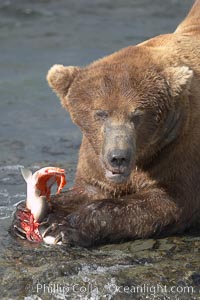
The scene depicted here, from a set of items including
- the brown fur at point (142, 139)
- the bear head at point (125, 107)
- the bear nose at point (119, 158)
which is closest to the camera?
the bear nose at point (119, 158)

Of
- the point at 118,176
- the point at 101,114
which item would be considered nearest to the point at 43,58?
the point at 101,114

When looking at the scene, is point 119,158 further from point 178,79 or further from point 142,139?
point 178,79

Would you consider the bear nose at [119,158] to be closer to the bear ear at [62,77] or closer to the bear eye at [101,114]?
the bear eye at [101,114]

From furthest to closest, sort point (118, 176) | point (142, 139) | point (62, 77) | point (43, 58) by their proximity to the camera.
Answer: point (43, 58) → point (62, 77) → point (142, 139) → point (118, 176)

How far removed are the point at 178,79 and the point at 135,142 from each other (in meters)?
0.61

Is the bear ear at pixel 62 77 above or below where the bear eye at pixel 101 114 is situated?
above

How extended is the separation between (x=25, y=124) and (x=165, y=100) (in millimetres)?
4998

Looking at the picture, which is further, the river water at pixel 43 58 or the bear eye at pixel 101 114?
the river water at pixel 43 58

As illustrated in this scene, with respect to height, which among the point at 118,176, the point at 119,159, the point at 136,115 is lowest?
the point at 118,176

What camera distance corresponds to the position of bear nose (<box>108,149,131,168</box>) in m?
7.30

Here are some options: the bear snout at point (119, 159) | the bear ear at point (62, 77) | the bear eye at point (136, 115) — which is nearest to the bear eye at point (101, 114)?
the bear eye at point (136, 115)

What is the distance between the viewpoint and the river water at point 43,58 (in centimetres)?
1033

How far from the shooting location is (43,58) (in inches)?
627

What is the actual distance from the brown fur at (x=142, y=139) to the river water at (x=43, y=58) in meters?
0.69
